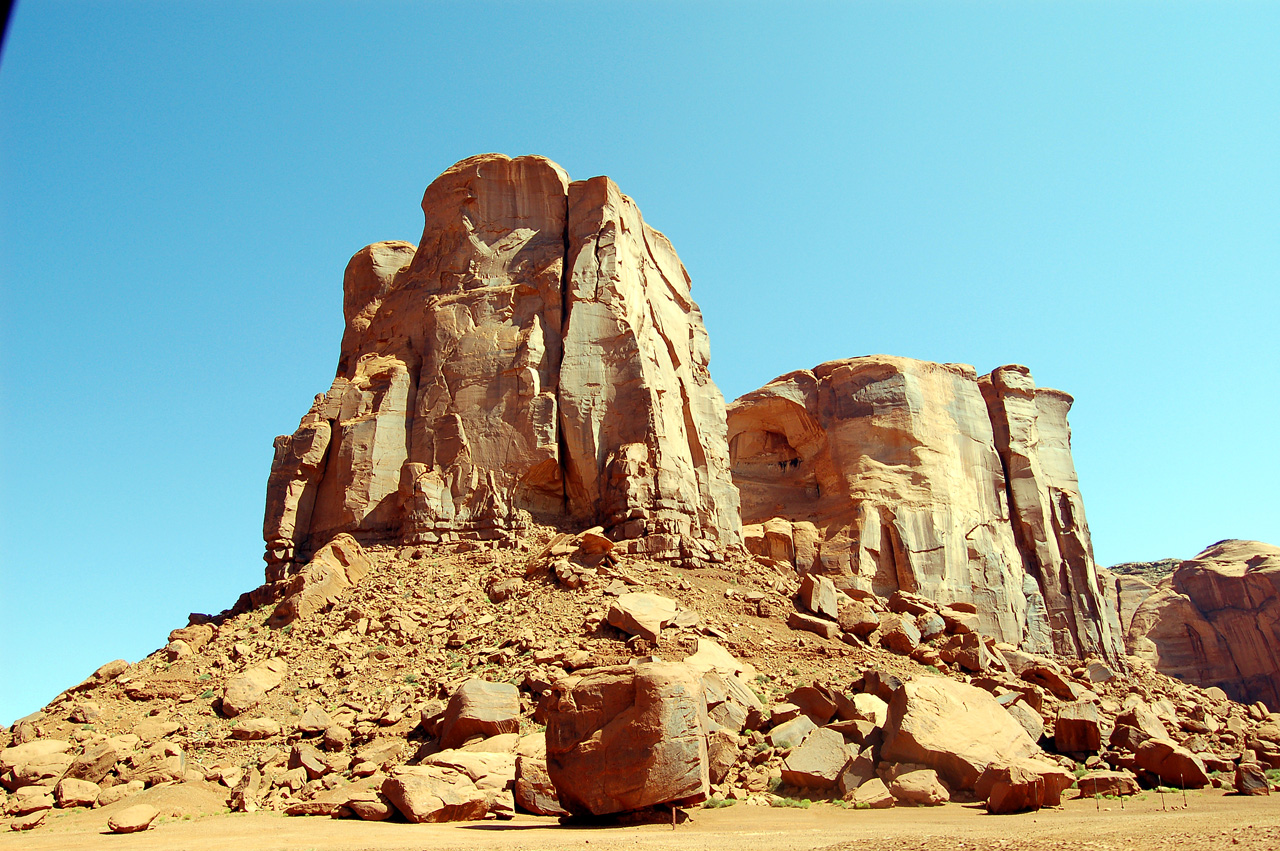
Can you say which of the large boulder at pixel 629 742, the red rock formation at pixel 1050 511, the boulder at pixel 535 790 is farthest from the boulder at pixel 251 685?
the red rock formation at pixel 1050 511

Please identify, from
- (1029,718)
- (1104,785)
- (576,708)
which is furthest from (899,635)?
(576,708)

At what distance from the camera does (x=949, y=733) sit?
15.1 metres

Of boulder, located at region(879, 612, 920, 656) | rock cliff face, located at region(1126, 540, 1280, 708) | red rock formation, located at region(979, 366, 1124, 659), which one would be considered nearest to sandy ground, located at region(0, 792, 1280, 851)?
boulder, located at region(879, 612, 920, 656)

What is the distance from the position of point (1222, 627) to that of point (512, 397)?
4854 centimetres

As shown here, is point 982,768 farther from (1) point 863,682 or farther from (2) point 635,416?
(2) point 635,416

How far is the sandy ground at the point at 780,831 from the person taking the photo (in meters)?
10.3

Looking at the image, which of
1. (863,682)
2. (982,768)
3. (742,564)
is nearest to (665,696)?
(982,768)

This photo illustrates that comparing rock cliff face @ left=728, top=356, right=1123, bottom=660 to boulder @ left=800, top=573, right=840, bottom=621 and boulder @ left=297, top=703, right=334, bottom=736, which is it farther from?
boulder @ left=297, top=703, right=334, bottom=736

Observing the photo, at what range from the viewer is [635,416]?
1024 inches

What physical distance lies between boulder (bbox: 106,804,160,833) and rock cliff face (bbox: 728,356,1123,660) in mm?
26621

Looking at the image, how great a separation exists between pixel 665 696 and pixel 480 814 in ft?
11.9

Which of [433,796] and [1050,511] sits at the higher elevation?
[1050,511]

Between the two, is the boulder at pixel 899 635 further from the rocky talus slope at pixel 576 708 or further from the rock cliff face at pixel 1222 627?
the rock cliff face at pixel 1222 627

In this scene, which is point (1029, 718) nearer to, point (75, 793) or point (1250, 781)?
point (1250, 781)
